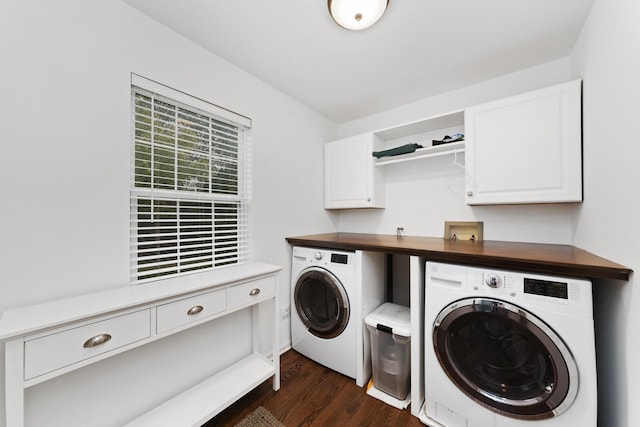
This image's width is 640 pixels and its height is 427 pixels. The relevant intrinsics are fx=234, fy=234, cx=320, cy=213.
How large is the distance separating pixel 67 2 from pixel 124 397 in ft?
6.75

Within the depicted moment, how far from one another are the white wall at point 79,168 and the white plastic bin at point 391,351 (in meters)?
1.19

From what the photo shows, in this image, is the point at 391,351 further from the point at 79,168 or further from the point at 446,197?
the point at 79,168

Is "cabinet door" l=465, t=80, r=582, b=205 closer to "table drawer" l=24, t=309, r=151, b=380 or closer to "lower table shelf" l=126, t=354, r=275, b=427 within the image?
"lower table shelf" l=126, t=354, r=275, b=427

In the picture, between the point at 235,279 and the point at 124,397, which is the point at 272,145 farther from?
the point at 124,397

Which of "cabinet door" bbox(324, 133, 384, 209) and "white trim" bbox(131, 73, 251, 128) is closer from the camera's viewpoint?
"white trim" bbox(131, 73, 251, 128)

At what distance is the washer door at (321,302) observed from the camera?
6.09 ft

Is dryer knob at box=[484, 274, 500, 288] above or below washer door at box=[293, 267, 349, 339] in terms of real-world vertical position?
above

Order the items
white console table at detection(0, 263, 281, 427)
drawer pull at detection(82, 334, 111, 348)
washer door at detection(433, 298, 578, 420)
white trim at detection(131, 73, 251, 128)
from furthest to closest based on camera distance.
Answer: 1. white trim at detection(131, 73, 251, 128)
2. washer door at detection(433, 298, 578, 420)
3. drawer pull at detection(82, 334, 111, 348)
4. white console table at detection(0, 263, 281, 427)

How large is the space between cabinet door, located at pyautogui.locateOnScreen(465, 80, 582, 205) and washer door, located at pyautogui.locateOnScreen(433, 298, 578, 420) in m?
0.89

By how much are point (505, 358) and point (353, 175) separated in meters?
1.83

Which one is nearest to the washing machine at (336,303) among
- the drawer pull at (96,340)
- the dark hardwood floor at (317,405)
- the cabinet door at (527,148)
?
the dark hardwood floor at (317,405)

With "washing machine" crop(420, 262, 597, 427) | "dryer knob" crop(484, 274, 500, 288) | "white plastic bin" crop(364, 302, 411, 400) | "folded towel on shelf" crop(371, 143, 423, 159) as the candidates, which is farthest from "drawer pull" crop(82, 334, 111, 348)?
"folded towel on shelf" crop(371, 143, 423, 159)

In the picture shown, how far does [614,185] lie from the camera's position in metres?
1.07

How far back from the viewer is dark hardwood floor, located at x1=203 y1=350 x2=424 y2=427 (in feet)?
4.81
